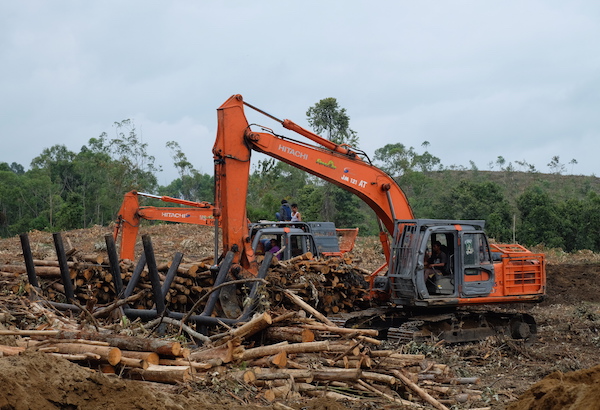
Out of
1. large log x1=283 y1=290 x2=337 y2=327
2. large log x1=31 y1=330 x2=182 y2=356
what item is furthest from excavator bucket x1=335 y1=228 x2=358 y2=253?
large log x1=31 y1=330 x2=182 y2=356

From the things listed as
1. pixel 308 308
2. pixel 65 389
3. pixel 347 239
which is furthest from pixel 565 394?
pixel 347 239

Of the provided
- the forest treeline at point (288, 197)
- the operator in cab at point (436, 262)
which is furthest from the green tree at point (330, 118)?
the operator in cab at point (436, 262)

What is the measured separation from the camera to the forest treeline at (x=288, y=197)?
113 feet

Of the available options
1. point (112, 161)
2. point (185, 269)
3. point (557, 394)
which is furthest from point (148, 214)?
point (112, 161)

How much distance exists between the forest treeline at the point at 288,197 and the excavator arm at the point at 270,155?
43.5 feet

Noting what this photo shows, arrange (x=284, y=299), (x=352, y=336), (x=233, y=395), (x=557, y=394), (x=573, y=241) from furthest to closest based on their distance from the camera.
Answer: (x=573, y=241)
(x=284, y=299)
(x=352, y=336)
(x=233, y=395)
(x=557, y=394)

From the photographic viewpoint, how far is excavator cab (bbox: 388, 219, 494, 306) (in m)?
11.6

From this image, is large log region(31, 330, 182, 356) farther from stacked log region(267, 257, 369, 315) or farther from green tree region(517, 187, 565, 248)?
green tree region(517, 187, 565, 248)

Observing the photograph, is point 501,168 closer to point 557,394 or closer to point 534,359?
point 534,359

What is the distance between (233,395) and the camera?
7.15 metres

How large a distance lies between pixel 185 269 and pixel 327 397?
5.67 m

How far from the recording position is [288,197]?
4109 centimetres

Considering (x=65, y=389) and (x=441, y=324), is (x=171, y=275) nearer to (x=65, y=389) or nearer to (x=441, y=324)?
(x=441, y=324)

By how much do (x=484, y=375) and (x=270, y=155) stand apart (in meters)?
5.44
